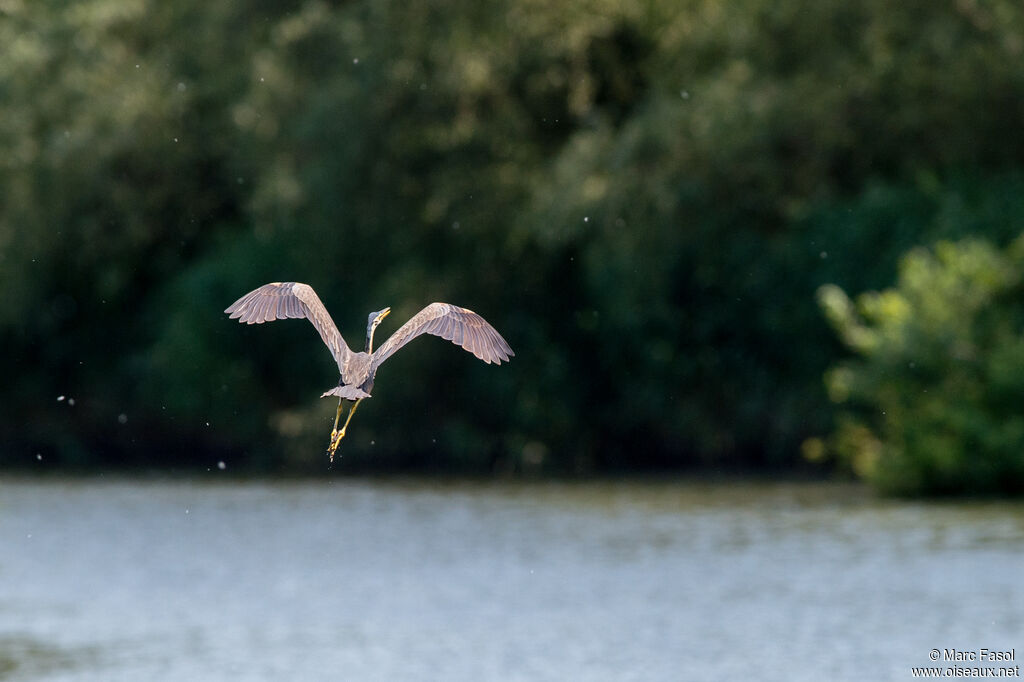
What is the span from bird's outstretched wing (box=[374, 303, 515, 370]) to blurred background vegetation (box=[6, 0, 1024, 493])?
23.5m

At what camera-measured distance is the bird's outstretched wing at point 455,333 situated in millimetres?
7996

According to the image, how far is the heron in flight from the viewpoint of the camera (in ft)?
26.1

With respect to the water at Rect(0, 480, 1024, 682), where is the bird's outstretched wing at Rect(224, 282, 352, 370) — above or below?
above

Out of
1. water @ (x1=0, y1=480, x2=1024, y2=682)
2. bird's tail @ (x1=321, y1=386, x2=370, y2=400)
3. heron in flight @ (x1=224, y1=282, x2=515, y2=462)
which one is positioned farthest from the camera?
water @ (x1=0, y1=480, x2=1024, y2=682)

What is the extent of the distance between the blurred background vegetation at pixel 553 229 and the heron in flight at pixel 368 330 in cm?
2359

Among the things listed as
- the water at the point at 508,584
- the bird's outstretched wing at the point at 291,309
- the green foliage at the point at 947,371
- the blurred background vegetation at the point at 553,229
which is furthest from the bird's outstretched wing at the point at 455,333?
the blurred background vegetation at the point at 553,229

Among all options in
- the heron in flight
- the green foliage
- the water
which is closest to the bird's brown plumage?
the heron in flight

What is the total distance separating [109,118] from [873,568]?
2279 cm

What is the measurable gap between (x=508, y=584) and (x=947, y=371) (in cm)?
1020

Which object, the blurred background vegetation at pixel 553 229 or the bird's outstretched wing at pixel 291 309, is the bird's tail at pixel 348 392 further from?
the blurred background vegetation at pixel 553 229

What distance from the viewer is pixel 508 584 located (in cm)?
2531

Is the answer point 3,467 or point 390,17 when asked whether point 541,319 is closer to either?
point 390,17

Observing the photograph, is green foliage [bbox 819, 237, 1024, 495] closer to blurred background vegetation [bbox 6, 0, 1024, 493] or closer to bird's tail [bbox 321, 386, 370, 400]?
blurred background vegetation [bbox 6, 0, 1024, 493]

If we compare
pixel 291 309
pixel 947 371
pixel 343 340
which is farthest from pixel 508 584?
pixel 343 340
